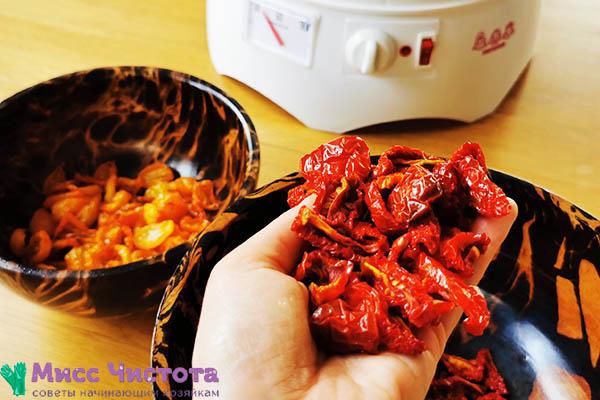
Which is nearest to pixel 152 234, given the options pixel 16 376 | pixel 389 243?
pixel 16 376

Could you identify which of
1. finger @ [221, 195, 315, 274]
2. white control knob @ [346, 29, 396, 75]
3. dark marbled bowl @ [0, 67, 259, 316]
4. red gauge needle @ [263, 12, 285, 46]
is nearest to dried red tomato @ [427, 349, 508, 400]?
finger @ [221, 195, 315, 274]

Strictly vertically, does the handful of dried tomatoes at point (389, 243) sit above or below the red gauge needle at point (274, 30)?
below

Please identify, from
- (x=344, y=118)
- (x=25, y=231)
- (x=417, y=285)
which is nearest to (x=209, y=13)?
(x=344, y=118)

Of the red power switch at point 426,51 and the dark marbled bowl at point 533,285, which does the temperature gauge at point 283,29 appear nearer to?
the red power switch at point 426,51

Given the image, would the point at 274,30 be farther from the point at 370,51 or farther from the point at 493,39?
the point at 493,39

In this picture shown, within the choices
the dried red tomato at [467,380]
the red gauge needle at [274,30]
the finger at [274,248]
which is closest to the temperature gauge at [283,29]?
the red gauge needle at [274,30]

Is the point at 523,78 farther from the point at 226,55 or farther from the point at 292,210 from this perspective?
the point at 292,210

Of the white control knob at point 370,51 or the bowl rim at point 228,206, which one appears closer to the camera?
the bowl rim at point 228,206

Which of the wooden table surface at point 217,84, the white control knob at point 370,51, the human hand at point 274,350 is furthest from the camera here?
the white control knob at point 370,51
